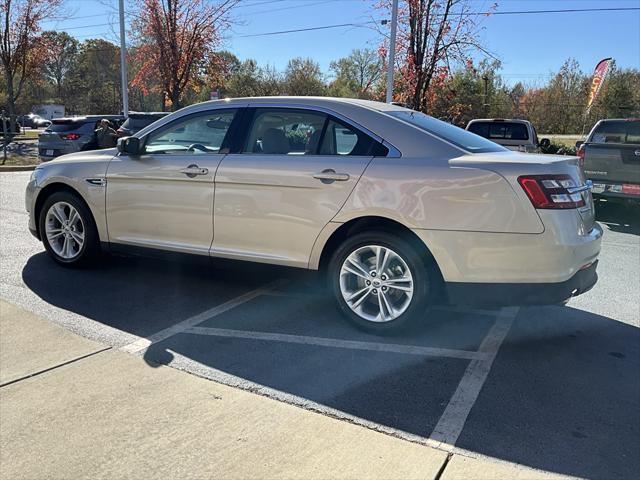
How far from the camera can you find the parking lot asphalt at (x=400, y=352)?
293 cm

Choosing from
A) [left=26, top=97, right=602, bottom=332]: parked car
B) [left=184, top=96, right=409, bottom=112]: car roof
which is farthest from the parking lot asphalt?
[left=184, top=96, right=409, bottom=112]: car roof

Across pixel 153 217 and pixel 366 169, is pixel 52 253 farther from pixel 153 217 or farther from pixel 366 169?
pixel 366 169

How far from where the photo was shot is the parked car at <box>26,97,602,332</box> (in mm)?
3676

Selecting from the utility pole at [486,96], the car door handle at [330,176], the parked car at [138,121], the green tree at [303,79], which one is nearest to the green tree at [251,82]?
the green tree at [303,79]

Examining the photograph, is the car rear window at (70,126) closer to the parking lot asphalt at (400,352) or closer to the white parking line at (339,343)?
the parking lot asphalt at (400,352)

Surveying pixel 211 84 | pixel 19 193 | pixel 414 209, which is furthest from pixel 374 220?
pixel 211 84

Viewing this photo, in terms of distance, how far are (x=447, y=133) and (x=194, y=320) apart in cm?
250

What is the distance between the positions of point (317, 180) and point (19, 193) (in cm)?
924

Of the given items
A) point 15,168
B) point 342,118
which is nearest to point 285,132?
point 342,118

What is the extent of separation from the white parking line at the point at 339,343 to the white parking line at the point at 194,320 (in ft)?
0.37

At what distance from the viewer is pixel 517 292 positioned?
371cm

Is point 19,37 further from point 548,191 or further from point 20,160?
point 548,191

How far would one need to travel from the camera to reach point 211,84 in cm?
2362

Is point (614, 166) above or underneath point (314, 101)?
underneath
